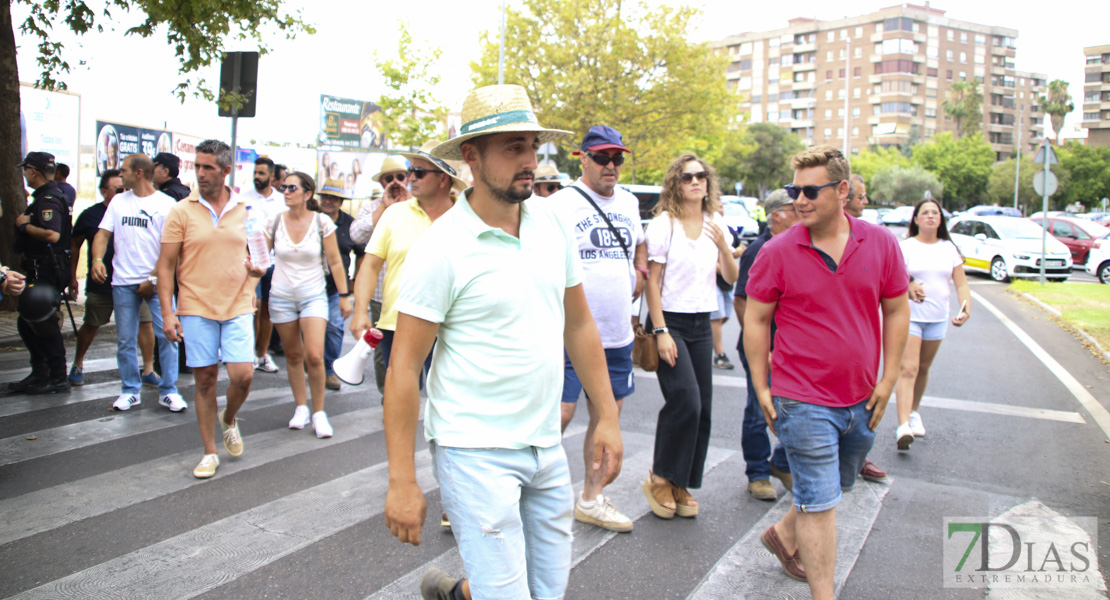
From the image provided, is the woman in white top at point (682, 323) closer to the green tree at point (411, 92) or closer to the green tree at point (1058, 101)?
the green tree at point (411, 92)

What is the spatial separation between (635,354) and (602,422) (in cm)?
173

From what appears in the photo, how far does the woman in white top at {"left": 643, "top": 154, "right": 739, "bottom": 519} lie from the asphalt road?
0.89ft

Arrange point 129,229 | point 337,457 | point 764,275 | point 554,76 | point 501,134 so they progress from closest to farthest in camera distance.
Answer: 1. point 501,134
2. point 764,275
3. point 337,457
4. point 129,229
5. point 554,76

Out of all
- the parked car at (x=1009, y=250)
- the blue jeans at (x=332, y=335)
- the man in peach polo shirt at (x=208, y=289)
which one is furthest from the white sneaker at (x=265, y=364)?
the parked car at (x=1009, y=250)

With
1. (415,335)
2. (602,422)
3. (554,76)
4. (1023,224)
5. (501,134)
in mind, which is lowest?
(602,422)

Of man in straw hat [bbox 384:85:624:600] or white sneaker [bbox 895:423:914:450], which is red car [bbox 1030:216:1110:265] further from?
man in straw hat [bbox 384:85:624:600]

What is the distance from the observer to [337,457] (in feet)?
17.5

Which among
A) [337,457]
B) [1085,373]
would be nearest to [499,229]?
[337,457]

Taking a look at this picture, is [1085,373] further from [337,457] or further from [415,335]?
[415,335]

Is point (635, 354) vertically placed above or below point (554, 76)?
below

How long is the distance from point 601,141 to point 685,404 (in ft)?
4.86

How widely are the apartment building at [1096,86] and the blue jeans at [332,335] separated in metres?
133

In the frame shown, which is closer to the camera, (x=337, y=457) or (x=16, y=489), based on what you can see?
(x=16, y=489)

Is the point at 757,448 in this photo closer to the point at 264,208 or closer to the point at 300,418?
the point at 300,418
